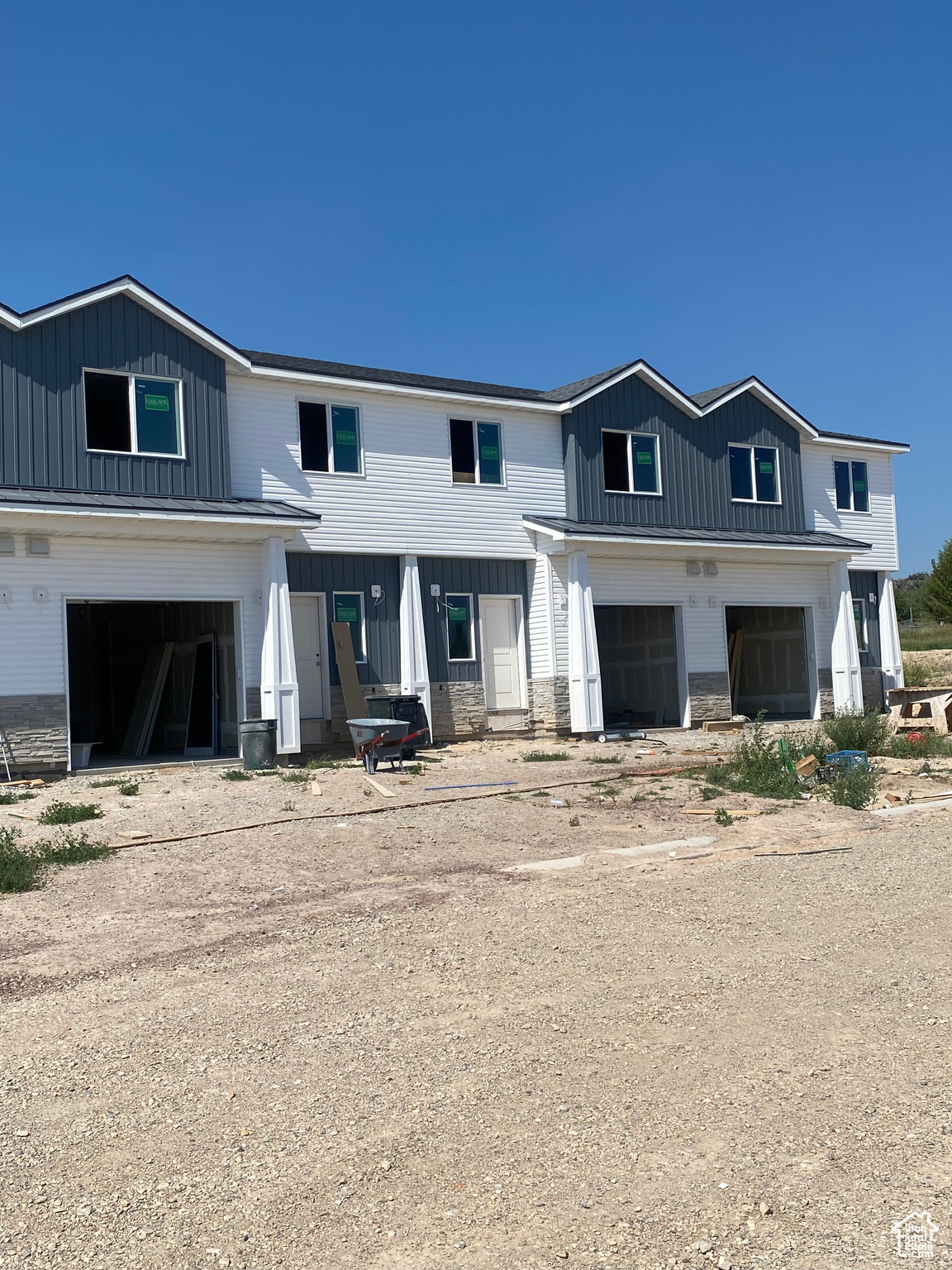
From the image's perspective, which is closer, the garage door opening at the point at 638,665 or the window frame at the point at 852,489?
the garage door opening at the point at 638,665

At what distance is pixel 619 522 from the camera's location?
23.9m

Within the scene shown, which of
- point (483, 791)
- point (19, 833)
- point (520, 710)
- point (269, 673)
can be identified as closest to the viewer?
point (19, 833)

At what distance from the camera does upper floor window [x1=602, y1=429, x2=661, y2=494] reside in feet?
79.9

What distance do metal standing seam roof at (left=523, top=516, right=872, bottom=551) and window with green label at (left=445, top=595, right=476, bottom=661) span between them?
2.17m

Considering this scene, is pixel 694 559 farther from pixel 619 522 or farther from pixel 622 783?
pixel 622 783

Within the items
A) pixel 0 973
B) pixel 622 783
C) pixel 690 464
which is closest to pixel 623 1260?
pixel 0 973

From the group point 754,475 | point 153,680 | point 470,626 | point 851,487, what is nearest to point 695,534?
point 754,475

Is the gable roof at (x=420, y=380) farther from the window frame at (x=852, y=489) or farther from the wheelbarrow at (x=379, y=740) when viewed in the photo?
the wheelbarrow at (x=379, y=740)

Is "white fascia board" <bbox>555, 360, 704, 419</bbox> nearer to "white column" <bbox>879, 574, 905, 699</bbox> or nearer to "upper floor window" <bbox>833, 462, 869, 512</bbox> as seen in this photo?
"upper floor window" <bbox>833, 462, 869, 512</bbox>

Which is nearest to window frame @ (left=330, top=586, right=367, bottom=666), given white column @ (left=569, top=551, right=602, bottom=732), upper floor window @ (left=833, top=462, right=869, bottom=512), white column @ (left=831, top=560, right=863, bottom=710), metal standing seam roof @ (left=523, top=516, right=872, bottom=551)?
metal standing seam roof @ (left=523, top=516, right=872, bottom=551)

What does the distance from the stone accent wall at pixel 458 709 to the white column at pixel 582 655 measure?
1.84 metres

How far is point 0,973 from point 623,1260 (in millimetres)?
5002

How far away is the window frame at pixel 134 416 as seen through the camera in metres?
17.9

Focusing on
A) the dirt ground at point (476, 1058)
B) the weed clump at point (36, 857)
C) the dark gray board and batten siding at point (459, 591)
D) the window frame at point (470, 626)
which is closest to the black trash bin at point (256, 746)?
the dark gray board and batten siding at point (459, 591)
